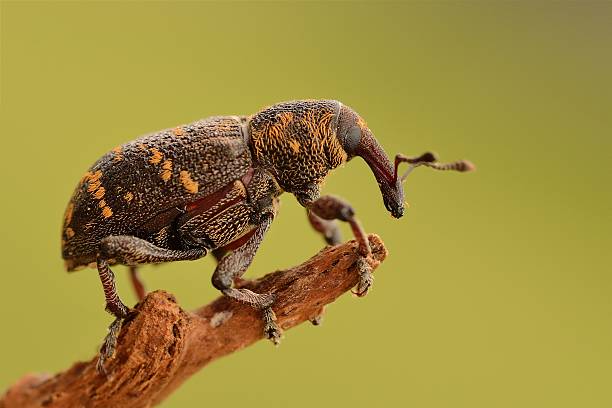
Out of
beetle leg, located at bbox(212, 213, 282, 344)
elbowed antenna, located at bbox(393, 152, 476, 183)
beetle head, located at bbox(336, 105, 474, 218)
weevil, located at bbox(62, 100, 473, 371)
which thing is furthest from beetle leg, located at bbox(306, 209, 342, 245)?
beetle leg, located at bbox(212, 213, 282, 344)

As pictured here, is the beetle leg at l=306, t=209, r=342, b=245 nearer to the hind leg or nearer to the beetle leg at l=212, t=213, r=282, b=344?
the beetle leg at l=212, t=213, r=282, b=344

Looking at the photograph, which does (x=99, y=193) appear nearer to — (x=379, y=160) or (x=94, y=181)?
(x=94, y=181)

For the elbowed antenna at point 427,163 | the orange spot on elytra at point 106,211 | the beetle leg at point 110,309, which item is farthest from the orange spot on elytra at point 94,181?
the elbowed antenna at point 427,163

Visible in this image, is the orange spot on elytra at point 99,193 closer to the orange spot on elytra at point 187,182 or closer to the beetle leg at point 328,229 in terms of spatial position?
the orange spot on elytra at point 187,182

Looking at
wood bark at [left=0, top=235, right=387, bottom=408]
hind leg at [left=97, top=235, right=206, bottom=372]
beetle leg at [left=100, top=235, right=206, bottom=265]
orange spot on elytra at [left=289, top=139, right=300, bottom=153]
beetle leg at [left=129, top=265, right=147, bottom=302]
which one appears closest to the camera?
wood bark at [left=0, top=235, right=387, bottom=408]

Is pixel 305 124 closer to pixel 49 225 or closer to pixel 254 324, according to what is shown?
pixel 254 324
